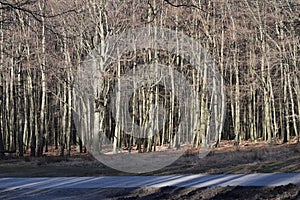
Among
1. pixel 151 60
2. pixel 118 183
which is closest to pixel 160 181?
pixel 118 183

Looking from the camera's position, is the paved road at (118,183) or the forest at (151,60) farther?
the forest at (151,60)

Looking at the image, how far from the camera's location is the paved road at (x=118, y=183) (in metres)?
12.0

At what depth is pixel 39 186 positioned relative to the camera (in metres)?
13.8

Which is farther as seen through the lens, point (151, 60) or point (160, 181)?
point (151, 60)

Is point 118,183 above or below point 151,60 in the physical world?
below

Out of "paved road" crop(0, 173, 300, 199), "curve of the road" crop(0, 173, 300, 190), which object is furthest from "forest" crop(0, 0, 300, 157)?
"paved road" crop(0, 173, 300, 199)

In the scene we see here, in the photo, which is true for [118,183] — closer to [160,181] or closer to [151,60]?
[160,181]

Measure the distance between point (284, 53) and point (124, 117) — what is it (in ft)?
59.1

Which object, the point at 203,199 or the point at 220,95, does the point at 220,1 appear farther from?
the point at 203,199

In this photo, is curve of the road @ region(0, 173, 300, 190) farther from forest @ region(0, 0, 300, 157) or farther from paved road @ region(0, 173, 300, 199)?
forest @ region(0, 0, 300, 157)

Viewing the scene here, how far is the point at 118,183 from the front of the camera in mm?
13438

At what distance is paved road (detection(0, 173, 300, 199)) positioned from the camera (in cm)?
1204

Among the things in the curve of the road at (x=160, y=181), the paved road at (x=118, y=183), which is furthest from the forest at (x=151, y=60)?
the paved road at (x=118, y=183)

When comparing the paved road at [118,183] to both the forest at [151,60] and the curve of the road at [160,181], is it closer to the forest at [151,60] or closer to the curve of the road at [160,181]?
the curve of the road at [160,181]
